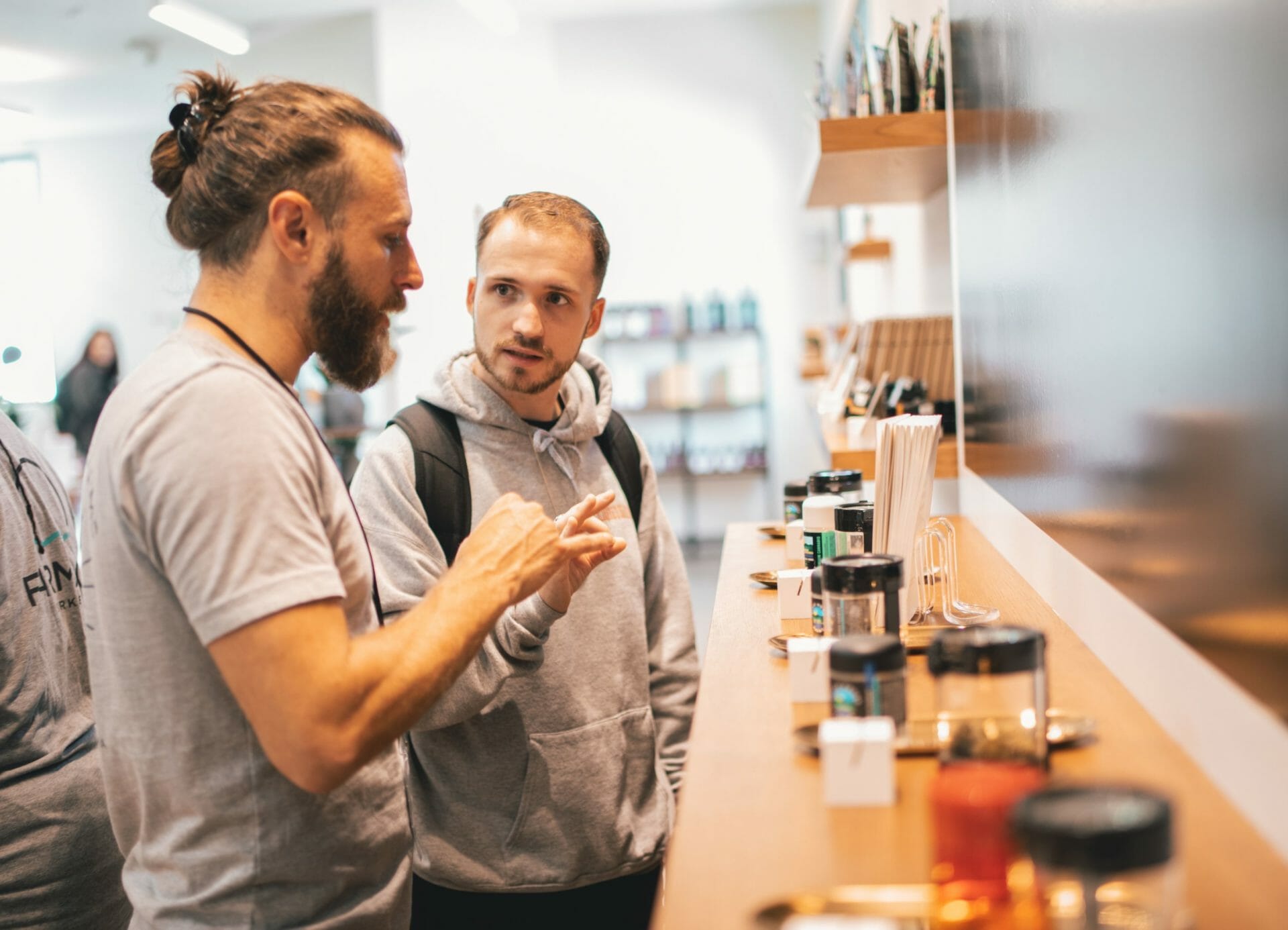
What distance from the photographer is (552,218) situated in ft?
6.97

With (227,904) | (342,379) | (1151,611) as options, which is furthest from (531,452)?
(1151,611)

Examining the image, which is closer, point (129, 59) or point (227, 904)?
point (227, 904)

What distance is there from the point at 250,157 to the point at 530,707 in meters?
1.04

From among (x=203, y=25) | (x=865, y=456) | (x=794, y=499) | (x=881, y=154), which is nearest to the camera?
(x=794, y=499)

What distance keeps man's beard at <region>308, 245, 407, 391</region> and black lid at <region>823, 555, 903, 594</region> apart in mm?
630

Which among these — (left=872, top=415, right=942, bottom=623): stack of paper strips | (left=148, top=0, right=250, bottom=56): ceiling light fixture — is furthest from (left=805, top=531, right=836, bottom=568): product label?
(left=148, top=0, right=250, bottom=56): ceiling light fixture

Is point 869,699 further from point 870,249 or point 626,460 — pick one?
point 870,249

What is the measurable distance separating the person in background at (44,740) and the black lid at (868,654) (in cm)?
138

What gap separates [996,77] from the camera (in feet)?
6.79

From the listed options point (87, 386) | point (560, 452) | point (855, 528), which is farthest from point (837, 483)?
point (87, 386)

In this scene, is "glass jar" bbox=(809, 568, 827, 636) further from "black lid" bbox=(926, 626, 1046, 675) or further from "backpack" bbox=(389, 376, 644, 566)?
"backpack" bbox=(389, 376, 644, 566)

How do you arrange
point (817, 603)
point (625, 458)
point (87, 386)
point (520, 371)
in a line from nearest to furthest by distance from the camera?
point (817, 603) < point (520, 371) < point (625, 458) < point (87, 386)

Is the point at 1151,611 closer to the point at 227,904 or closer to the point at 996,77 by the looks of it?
the point at 227,904

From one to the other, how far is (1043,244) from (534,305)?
875 mm
